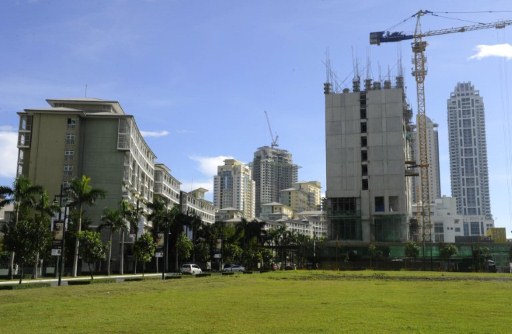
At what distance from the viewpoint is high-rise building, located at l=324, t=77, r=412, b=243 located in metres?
139

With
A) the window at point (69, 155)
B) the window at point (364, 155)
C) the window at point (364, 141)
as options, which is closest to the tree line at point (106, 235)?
the window at point (69, 155)

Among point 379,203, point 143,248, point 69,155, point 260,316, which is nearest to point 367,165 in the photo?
point 379,203

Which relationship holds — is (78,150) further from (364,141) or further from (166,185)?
(364,141)

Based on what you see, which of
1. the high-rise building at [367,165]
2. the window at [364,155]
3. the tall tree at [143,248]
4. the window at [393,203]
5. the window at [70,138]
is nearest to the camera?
the tall tree at [143,248]

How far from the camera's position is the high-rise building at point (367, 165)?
457 feet

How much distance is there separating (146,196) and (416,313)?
112137 millimetres

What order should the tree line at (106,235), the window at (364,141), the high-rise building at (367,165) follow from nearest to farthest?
the tree line at (106,235)
the high-rise building at (367,165)
the window at (364,141)

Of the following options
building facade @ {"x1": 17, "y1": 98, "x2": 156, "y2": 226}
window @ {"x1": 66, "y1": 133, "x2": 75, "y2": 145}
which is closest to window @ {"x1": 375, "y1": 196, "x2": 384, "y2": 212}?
building facade @ {"x1": 17, "y1": 98, "x2": 156, "y2": 226}

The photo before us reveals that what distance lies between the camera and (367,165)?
14350 centimetres

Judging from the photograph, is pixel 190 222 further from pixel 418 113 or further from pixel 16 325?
pixel 16 325

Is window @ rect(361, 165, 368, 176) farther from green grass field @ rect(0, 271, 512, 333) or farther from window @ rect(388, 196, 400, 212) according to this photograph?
green grass field @ rect(0, 271, 512, 333)

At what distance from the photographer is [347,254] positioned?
13162 centimetres

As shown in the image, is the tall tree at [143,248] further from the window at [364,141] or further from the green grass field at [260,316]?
the window at [364,141]

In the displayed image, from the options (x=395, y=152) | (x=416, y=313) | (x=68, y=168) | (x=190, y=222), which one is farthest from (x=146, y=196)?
(x=416, y=313)
